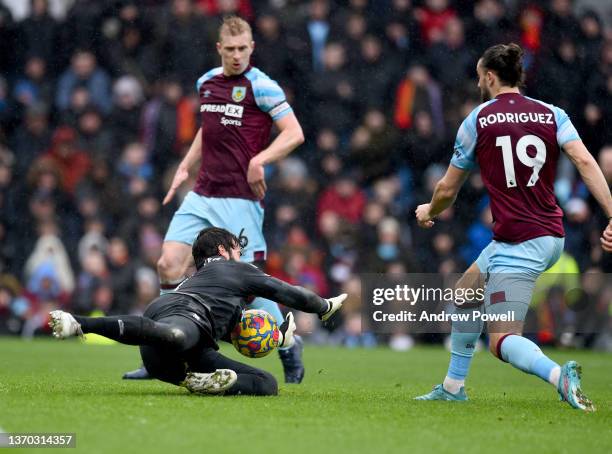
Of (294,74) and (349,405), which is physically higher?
(294,74)

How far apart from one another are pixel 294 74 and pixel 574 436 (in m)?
12.1

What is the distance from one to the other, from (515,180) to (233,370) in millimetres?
2222

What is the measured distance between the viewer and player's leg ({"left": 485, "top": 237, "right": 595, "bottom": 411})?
7320 mm

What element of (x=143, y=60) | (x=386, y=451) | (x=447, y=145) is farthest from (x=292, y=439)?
(x=143, y=60)

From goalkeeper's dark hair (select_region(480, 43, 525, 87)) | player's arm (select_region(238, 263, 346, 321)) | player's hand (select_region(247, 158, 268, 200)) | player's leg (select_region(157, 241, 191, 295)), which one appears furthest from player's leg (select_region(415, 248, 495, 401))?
player's leg (select_region(157, 241, 191, 295))

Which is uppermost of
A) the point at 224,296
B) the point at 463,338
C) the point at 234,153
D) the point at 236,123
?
the point at 236,123

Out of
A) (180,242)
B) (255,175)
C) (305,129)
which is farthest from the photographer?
(305,129)

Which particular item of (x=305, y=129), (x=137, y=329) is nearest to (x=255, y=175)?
(x=137, y=329)

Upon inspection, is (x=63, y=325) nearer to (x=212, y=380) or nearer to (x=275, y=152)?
(x=212, y=380)

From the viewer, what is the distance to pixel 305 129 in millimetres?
18031

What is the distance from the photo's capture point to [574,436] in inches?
254

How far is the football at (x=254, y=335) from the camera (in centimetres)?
819

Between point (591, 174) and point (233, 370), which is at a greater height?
point (591, 174)

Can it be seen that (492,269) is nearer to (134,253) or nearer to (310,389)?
(310,389)
